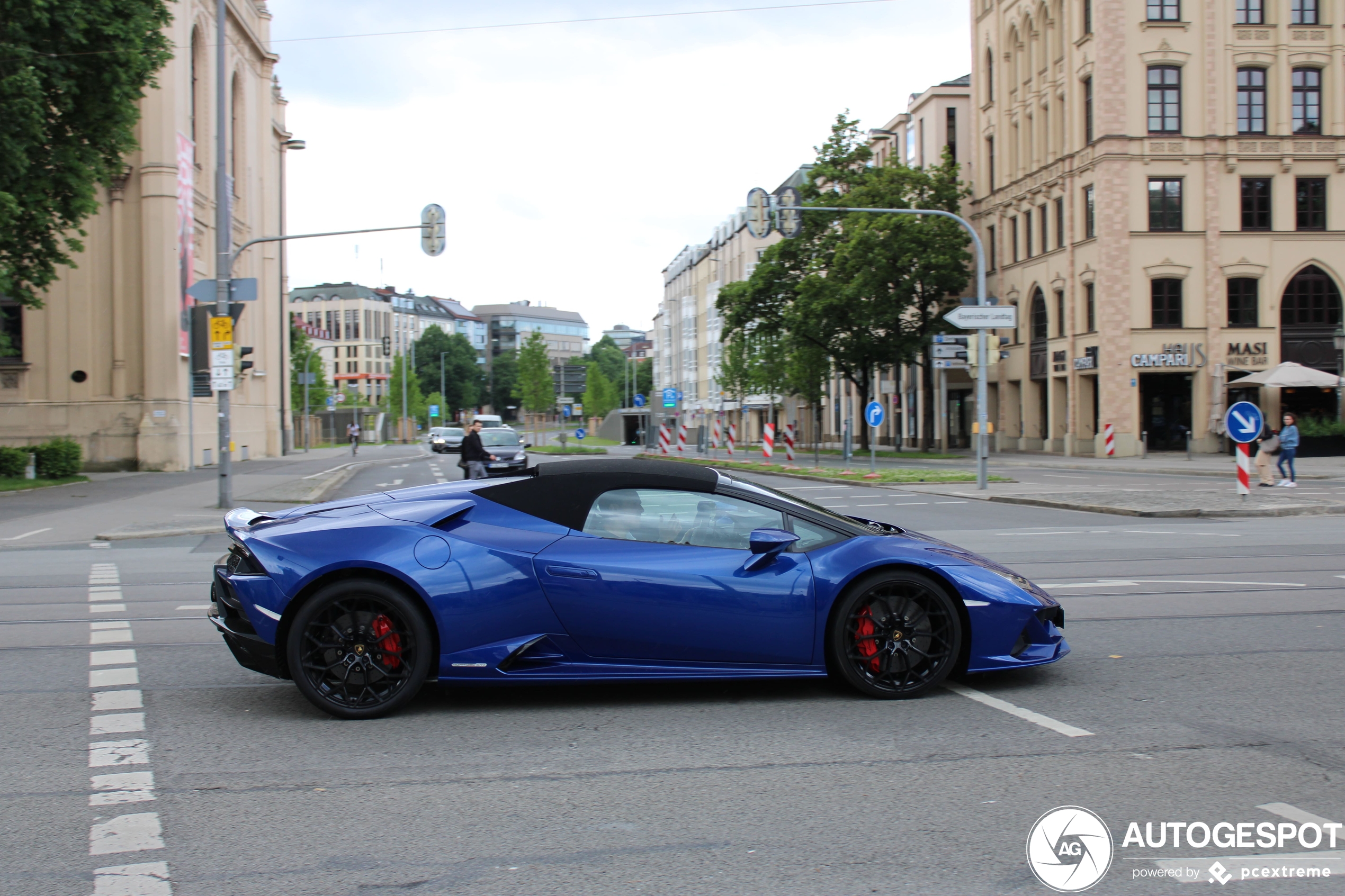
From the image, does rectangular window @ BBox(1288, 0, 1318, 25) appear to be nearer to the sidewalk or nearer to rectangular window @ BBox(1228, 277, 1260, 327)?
rectangular window @ BBox(1228, 277, 1260, 327)

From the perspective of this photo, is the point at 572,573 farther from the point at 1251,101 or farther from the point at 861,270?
the point at 1251,101

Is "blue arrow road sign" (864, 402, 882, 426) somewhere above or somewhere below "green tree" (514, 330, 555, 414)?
below

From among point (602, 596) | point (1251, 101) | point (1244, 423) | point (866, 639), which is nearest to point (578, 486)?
point (602, 596)

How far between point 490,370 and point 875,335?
135054 millimetres

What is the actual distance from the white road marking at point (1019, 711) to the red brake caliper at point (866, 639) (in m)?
0.56

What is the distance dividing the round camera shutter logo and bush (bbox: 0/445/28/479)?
29803 millimetres

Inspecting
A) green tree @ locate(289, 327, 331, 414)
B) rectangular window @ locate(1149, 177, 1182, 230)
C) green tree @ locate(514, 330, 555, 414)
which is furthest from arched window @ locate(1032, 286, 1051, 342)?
green tree @ locate(289, 327, 331, 414)

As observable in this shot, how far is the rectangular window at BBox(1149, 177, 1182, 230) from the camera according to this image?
43.6 meters

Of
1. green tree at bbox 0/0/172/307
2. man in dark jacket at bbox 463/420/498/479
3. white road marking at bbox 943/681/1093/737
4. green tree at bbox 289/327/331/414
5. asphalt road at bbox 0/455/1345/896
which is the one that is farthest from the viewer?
green tree at bbox 289/327/331/414

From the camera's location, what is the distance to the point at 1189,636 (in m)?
7.73

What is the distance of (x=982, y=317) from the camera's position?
78.2ft

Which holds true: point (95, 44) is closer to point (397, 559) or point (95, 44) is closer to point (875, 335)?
point (397, 559)

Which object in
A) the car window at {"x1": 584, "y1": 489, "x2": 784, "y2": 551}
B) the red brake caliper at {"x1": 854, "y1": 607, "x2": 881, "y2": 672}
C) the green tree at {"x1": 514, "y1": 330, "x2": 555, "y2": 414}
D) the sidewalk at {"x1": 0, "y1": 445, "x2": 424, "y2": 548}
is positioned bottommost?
the sidewalk at {"x1": 0, "y1": 445, "x2": 424, "y2": 548}

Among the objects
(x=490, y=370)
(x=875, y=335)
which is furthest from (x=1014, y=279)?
(x=490, y=370)
